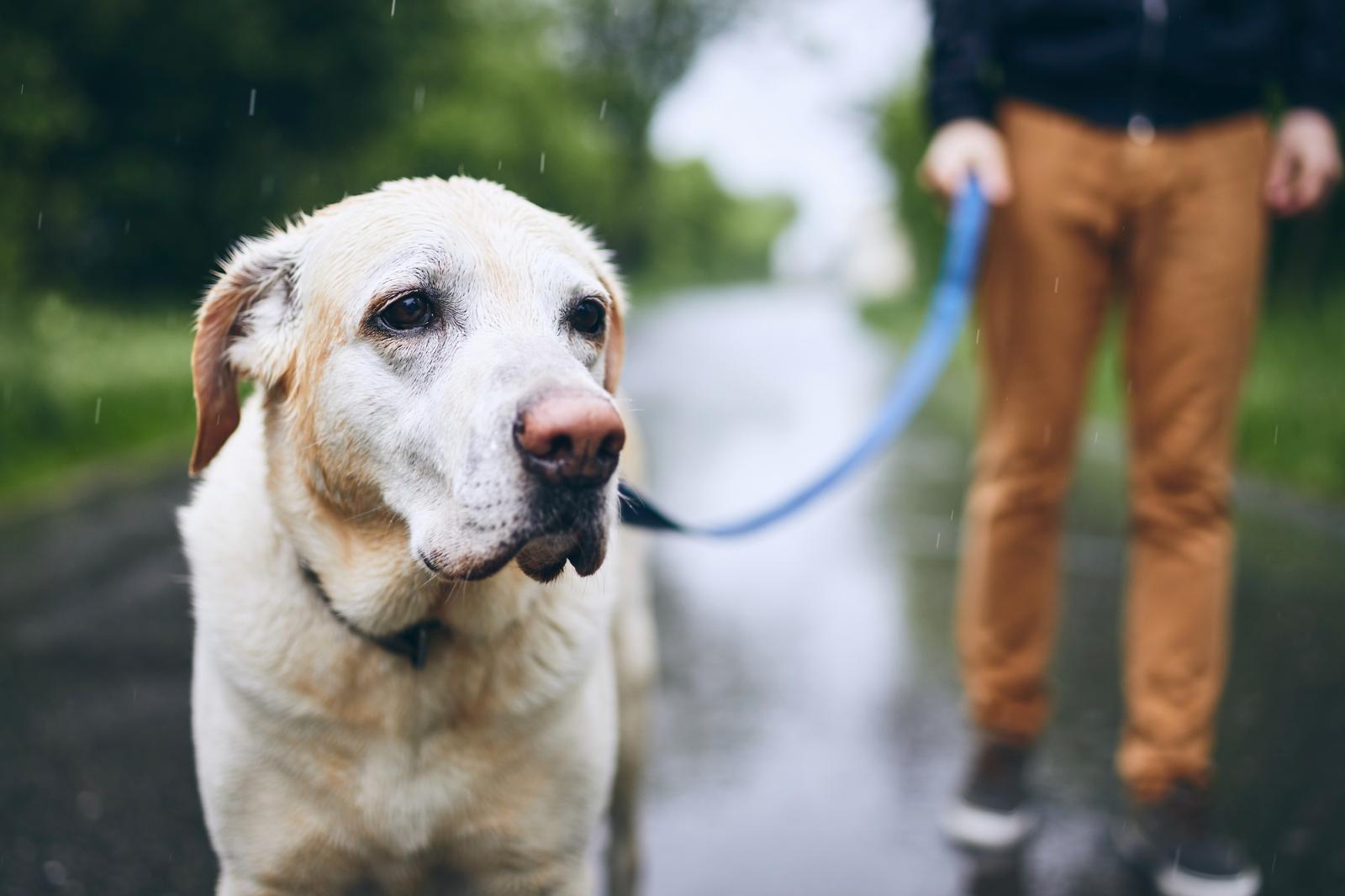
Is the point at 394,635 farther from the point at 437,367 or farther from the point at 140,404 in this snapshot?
the point at 140,404

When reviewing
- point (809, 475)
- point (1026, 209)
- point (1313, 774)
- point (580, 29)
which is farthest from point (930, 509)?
point (580, 29)

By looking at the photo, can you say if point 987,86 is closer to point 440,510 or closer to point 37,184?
point 440,510

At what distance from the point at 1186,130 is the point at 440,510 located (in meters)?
2.22

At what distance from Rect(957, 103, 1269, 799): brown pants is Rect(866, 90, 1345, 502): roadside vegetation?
0.83 meters

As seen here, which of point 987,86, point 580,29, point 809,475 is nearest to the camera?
point 987,86

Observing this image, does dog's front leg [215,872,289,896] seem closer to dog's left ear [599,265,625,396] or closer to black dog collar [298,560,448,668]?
black dog collar [298,560,448,668]

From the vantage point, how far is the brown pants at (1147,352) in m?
2.95

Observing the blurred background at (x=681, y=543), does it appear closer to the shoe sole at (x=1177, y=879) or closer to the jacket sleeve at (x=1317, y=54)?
the shoe sole at (x=1177, y=879)

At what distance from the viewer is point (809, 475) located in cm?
809

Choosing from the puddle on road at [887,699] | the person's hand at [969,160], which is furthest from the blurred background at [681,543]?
the person's hand at [969,160]

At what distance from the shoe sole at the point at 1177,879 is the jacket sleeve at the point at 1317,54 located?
6.28 feet

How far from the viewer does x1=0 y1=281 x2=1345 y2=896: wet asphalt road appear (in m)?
2.91

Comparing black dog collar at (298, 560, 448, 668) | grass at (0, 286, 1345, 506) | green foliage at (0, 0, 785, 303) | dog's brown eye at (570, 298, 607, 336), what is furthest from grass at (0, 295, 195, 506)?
dog's brown eye at (570, 298, 607, 336)

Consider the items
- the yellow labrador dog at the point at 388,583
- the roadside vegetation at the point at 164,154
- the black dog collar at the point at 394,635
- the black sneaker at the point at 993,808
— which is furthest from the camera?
the roadside vegetation at the point at 164,154
